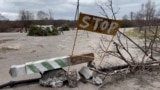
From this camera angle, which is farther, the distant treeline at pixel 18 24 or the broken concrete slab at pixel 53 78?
the distant treeline at pixel 18 24

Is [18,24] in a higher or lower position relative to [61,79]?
lower

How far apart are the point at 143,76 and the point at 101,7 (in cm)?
248

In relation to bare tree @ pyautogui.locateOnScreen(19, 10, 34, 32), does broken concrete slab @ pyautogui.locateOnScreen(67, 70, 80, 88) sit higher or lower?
higher

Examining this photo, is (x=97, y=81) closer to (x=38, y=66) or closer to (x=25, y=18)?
(x=38, y=66)

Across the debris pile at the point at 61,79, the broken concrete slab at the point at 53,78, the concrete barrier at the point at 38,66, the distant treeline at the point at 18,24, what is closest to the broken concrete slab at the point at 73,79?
the debris pile at the point at 61,79

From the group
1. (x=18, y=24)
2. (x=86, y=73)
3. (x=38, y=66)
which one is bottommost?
(x=18, y=24)

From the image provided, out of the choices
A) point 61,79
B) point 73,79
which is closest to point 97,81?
point 73,79

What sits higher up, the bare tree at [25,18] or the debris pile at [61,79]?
the debris pile at [61,79]

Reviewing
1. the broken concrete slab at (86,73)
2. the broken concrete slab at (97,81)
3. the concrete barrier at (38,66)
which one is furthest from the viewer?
the broken concrete slab at (86,73)

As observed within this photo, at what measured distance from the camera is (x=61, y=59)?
27.9ft

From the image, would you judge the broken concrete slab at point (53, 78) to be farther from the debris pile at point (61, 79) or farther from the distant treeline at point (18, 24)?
the distant treeline at point (18, 24)

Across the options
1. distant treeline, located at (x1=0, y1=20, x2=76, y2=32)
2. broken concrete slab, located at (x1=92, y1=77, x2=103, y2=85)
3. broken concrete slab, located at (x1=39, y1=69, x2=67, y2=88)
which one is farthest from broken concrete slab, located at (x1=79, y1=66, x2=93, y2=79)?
distant treeline, located at (x1=0, y1=20, x2=76, y2=32)

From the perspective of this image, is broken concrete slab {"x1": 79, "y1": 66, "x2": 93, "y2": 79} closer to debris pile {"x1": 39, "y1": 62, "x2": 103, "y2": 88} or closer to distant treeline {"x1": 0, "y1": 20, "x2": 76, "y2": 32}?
debris pile {"x1": 39, "y1": 62, "x2": 103, "y2": 88}

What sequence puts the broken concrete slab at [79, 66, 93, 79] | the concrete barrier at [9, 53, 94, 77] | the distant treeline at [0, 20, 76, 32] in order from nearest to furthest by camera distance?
the concrete barrier at [9, 53, 94, 77]
the broken concrete slab at [79, 66, 93, 79]
the distant treeline at [0, 20, 76, 32]
